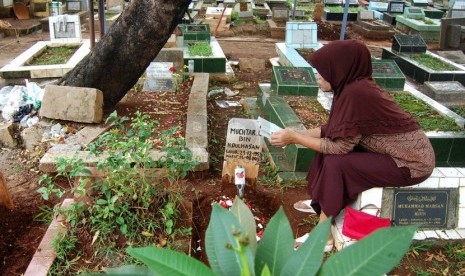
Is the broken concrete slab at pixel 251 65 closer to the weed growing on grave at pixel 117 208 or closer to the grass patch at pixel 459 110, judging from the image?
the grass patch at pixel 459 110

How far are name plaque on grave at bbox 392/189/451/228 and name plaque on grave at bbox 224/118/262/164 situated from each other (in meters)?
1.00

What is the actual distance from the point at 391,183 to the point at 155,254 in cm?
212

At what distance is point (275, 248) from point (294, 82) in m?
4.51

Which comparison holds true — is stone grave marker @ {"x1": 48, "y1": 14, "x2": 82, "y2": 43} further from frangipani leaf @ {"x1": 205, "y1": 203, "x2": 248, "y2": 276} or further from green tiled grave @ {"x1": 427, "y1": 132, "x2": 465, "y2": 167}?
frangipani leaf @ {"x1": 205, "y1": 203, "x2": 248, "y2": 276}

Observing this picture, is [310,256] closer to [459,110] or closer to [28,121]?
[28,121]

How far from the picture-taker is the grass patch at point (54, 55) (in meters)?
7.04

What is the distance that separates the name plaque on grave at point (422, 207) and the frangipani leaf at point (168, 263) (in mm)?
2207

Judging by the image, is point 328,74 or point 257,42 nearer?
point 328,74

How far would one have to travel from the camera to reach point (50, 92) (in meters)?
4.79

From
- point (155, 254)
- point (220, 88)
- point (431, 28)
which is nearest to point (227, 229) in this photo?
point (155, 254)

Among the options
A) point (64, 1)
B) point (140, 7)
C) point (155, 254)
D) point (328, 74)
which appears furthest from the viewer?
point (64, 1)

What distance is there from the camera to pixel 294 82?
5.45 metres

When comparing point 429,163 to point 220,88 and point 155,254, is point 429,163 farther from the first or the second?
point 220,88

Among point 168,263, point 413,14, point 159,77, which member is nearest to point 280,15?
point 413,14
